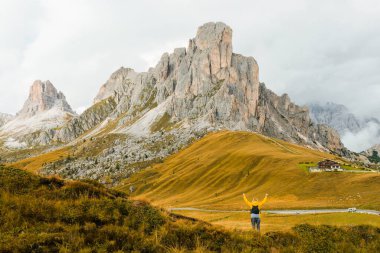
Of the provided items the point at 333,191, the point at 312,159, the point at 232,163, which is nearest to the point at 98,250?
the point at 333,191

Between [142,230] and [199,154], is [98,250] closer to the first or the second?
[142,230]

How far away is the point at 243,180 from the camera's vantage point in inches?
4759

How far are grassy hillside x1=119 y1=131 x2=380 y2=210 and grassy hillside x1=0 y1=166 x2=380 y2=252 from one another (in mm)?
49088

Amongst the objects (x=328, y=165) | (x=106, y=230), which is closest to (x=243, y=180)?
(x=328, y=165)

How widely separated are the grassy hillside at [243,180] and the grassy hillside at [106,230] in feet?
161

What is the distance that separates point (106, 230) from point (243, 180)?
10974 centimetres

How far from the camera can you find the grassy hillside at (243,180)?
254 ft

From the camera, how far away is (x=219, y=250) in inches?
628

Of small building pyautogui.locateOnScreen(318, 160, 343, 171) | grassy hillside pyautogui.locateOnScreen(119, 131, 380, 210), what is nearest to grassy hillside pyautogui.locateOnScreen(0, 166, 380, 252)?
grassy hillside pyautogui.locateOnScreen(119, 131, 380, 210)

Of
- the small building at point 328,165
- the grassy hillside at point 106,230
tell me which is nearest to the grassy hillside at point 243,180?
the small building at point 328,165

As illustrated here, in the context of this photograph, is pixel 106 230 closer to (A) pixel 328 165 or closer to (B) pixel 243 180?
(A) pixel 328 165

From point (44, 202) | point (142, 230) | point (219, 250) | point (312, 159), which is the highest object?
point (312, 159)

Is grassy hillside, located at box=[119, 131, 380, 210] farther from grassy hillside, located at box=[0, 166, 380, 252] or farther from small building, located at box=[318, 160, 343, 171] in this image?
grassy hillside, located at box=[0, 166, 380, 252]

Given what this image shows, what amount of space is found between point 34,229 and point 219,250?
28.6ft
